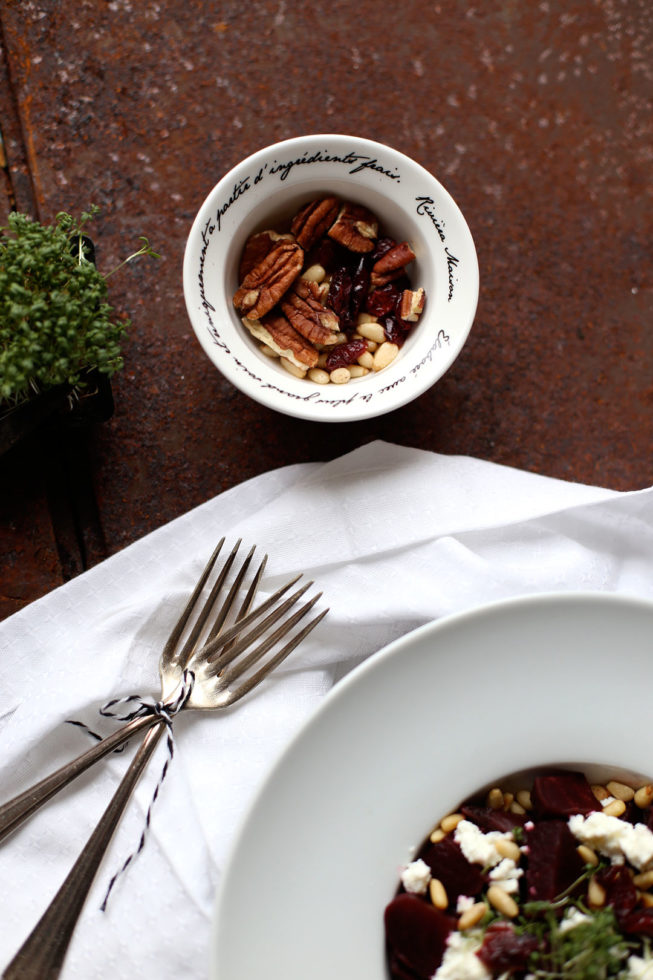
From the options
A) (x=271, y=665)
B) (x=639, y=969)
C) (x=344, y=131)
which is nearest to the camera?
(x=639, y=969)

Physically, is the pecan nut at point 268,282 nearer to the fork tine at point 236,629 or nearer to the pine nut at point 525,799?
the fork tine at point 236,629

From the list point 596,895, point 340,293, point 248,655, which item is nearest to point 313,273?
point 340,293

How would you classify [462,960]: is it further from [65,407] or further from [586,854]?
[65,407]

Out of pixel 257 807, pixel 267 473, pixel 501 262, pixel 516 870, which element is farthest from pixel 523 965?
pixel 501 262

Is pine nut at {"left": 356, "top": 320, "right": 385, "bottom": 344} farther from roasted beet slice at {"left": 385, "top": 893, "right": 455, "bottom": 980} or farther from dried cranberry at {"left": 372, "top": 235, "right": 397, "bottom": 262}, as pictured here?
roasted beet slice at {"left": 385, "top": 893, "right": 455, "bottom": 980}

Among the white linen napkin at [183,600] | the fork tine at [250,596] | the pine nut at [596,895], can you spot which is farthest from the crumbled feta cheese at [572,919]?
the fork tine at [250,596]

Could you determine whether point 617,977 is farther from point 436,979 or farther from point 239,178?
point 239,178

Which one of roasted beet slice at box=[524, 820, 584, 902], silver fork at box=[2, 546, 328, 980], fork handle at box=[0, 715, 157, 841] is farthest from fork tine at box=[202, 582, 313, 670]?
roasted beet slice at box=[524, 820, 584, 902]
